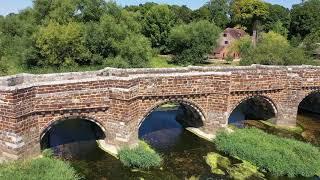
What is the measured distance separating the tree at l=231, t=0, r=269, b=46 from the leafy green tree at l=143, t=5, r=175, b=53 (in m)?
20.5

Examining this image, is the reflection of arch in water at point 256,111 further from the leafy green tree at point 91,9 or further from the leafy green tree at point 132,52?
the leafy green tree at point 91,9

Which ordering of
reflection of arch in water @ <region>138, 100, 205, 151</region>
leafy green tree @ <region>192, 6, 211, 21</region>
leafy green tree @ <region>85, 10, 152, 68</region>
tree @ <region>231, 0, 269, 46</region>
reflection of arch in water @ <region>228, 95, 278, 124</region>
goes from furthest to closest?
leafy green tree @ <region>192, 6, 211, 21</region> < tree @ <region>231, 0, 269, 46</region> < leafy green tree @ <region>85, 10, 152, 68</region> < reflection of arch in water @ <region>228, 95, 278, 124</region> < reflection of arch in water @ <region>138, 100, 205, 151</region>

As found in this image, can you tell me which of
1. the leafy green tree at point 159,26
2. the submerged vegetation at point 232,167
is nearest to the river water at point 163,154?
the submerged vegetation at point 232,167

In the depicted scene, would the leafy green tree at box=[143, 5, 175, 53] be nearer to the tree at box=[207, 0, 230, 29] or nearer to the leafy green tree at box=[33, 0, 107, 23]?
the tree at box=[207, 0, 230, 29]

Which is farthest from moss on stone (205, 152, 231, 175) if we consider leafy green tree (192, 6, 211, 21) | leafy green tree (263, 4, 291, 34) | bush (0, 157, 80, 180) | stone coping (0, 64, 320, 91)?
leafy green tree (192, 6, 211, 21)

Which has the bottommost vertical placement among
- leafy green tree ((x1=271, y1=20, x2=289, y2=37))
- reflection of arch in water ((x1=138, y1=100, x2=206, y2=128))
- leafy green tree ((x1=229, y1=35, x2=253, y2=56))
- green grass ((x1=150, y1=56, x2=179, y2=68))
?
reflection of arch in water ((x1=138, y1=100, x2=206, y2=128))

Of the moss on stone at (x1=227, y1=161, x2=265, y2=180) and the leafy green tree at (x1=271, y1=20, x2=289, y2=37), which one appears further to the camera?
the leafy green tree at (x1=271, y1=20, x2=289, y2=37)

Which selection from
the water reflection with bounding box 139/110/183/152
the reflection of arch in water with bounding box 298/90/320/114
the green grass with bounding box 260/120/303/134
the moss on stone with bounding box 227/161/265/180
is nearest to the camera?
the moss on stone with bounding box 227/161/265/180

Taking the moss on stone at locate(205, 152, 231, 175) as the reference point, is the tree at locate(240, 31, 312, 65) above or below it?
above

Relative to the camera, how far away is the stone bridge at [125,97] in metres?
18.7

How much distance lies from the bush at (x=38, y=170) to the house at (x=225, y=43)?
49.3 m

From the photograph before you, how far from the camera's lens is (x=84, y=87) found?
20.3 metres

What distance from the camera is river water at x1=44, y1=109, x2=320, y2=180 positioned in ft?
64.2

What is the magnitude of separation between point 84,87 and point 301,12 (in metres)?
67.7
